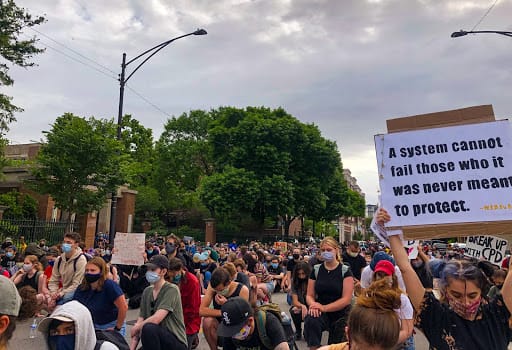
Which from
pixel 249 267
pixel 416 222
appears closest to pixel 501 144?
pixel 416 222

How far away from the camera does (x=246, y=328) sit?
3.74 metres

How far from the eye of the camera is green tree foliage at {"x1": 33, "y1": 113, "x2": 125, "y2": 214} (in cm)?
1884

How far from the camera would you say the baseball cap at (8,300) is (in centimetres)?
220

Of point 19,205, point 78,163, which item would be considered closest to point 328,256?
point 78,163

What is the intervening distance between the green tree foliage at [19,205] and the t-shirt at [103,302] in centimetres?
2280

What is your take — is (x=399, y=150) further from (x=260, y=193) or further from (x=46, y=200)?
(x=260, y=193)

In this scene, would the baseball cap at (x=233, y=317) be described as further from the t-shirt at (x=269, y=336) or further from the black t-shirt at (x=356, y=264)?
the black t-shirt at (x=356, y=264)

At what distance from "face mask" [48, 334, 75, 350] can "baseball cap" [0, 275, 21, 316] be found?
68 centimetres

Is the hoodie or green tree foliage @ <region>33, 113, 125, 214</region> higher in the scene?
green tree foliage @ <region>33, 113, 125, 214</region>

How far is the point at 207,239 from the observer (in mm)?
38594

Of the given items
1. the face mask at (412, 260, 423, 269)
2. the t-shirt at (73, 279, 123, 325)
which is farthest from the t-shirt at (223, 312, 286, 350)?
the face mask at (412, 260, 423, 269)

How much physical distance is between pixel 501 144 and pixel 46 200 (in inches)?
1172

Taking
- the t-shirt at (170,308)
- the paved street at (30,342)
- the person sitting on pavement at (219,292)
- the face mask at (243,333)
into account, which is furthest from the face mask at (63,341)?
the paved street at (30,342)

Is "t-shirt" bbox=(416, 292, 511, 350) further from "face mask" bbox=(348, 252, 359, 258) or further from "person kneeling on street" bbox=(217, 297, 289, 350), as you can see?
"face mask" bbox=(348, 252, 359, 258)
